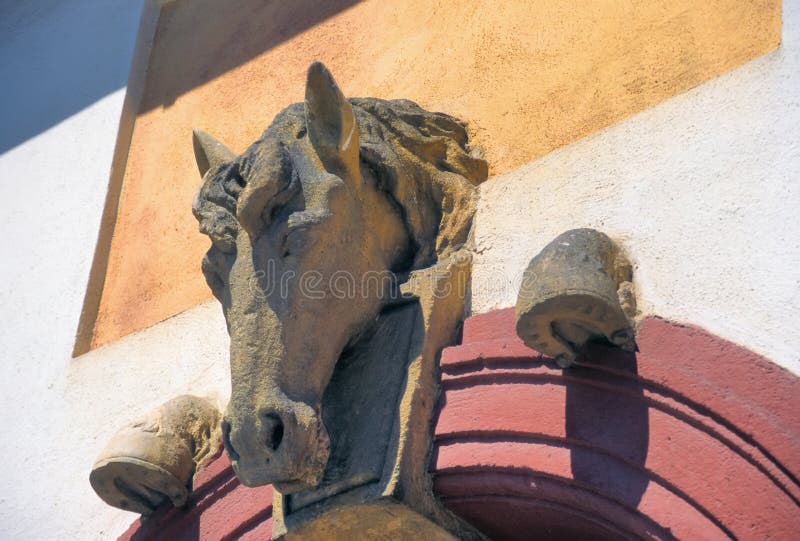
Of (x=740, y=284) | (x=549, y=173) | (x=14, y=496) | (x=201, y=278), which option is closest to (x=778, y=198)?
(x=740, y=284)

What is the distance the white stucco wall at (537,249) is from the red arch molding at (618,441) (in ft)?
0.34

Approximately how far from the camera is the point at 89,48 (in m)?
4.74

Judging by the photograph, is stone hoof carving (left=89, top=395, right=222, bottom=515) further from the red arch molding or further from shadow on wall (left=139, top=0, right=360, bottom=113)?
shadow on wall (left=139, top=0, right=360, bottom=113)

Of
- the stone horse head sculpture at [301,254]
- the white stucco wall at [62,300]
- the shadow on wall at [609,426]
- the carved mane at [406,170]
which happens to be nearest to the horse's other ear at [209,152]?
the stone horse head sculpture at [301,254]

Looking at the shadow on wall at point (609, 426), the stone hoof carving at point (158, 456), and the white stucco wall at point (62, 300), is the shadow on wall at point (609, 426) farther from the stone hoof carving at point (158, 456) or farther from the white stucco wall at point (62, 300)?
the white stucco wall at point (62, 300)

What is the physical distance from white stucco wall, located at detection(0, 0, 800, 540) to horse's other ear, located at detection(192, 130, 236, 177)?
0.72m

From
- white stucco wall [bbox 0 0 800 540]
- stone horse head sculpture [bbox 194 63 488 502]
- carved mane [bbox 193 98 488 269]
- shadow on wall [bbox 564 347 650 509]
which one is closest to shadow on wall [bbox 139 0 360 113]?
white stucco wall [bbox 0 0 800 540]

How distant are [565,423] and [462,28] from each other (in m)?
1.70

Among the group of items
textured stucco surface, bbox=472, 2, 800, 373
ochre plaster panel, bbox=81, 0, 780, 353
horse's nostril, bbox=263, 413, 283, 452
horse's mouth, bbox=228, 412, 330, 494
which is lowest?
horse's mouth, bbox=228, 412, 330, 494

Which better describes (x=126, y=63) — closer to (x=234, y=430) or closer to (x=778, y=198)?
(x=234, y=430)

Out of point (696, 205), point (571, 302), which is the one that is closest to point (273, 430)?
point (571, 302)

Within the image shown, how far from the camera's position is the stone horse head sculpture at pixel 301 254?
2.06m

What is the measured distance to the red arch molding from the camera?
72.3 inches

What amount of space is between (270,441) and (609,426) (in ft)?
2.52
